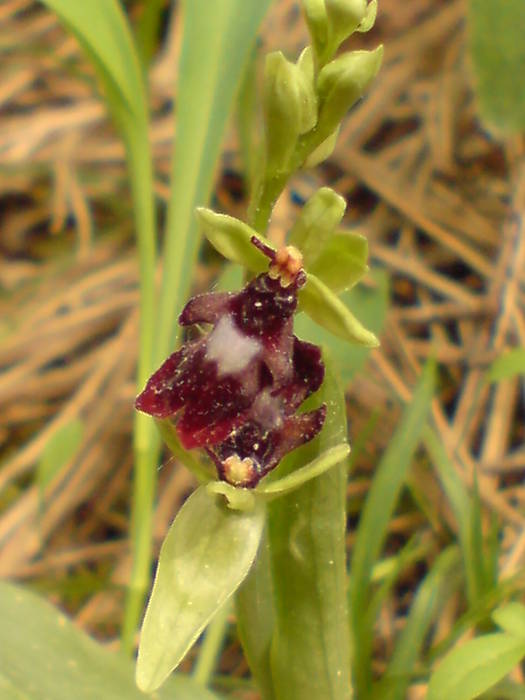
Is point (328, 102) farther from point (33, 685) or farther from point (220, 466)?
point (33, 685)

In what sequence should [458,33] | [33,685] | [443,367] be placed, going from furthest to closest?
1. [458,33]
2. [443,367]
3. [33,685]

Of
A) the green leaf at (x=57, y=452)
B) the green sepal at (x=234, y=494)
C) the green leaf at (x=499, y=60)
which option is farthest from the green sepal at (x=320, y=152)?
the green leaf at (x=499, y=60)

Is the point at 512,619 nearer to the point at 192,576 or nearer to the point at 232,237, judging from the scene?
the point at 192,576

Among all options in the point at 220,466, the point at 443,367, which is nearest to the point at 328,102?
the point at 220,466

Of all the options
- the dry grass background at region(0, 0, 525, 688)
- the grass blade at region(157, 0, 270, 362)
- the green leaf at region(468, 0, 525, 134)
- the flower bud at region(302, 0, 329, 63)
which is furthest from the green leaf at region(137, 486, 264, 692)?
the green leaf at region(468, 0, 525, 134)

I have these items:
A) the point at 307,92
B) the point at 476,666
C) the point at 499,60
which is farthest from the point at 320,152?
the point at 499,60

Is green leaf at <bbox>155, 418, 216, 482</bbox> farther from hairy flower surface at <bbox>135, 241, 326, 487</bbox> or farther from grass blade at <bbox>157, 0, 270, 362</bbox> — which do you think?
grass blade at <bbox>157, 0, 270, 362</bbox>

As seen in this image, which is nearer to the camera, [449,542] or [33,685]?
[33,685]
